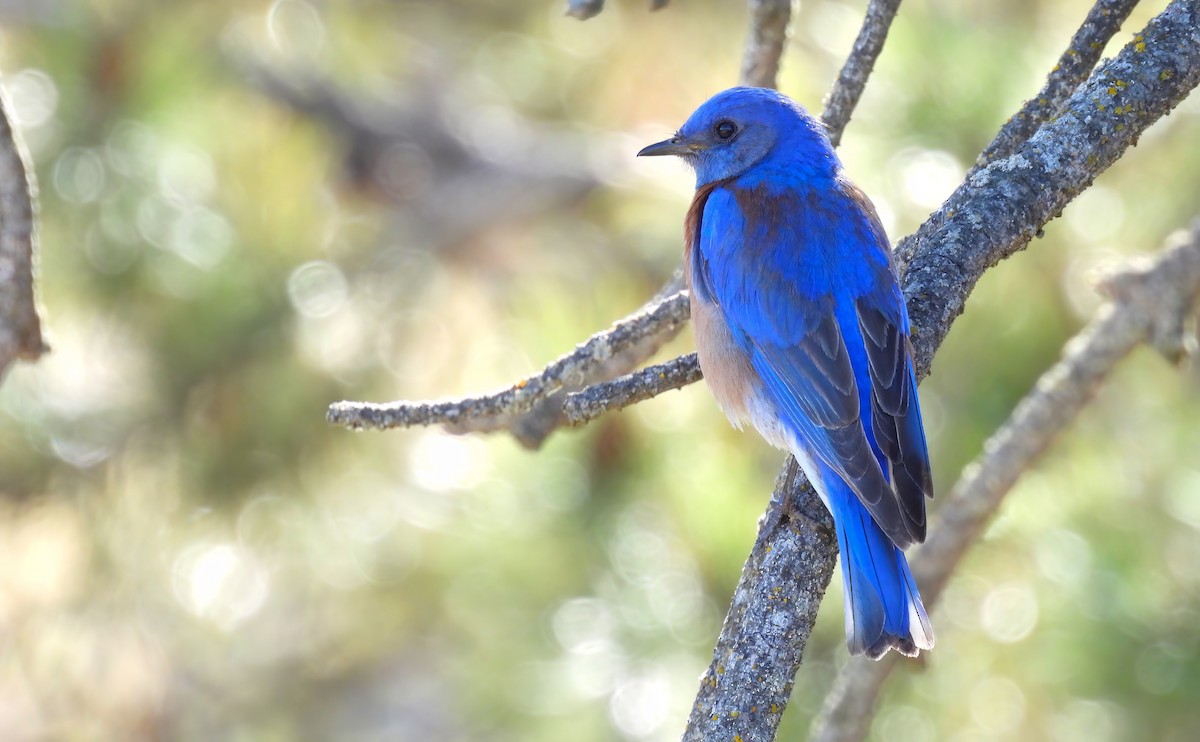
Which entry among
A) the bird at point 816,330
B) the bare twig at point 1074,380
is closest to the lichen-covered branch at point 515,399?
the bird at point 816,330

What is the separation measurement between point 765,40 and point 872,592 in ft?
3.87

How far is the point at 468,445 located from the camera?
4938mm

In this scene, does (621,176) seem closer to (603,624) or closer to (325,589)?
(325,589)

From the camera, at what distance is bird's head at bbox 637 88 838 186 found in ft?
9.32

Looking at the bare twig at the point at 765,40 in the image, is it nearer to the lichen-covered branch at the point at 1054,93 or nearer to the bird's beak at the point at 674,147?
the bird's beak at the point at 674,147

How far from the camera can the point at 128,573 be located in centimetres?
441

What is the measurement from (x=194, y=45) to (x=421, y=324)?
1.38 metres

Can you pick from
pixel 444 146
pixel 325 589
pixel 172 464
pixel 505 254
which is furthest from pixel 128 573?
pixel 444 146

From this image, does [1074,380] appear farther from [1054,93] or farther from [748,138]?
[748,138]

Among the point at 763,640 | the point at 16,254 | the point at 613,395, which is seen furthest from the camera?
the point at 16,254

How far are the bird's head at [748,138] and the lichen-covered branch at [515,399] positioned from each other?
0.70 meters

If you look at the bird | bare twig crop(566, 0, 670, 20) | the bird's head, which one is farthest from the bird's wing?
bare twig crop(566, 0, 670, 20)

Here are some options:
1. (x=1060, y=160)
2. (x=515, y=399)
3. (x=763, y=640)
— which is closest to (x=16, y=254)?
(x=515, y=399)

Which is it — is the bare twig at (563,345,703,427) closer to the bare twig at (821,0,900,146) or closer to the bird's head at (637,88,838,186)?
the bare twig at (821,0,900,146)
